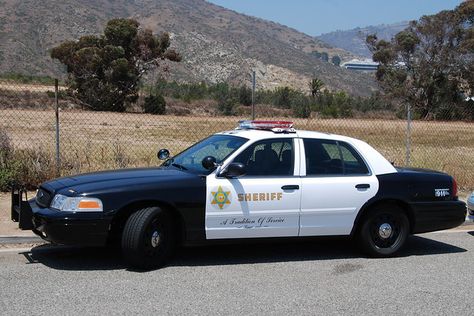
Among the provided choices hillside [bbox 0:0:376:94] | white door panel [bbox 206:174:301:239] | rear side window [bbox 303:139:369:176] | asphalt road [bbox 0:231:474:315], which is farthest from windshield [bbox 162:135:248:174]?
hillside [bbox 0:0:376:94]

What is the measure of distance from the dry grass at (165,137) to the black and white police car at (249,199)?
172 inches

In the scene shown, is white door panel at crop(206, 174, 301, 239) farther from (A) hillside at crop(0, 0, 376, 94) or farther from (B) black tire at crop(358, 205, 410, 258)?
(A) hillside at crop(0, 0, 376, 94)

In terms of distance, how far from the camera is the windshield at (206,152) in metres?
7.14

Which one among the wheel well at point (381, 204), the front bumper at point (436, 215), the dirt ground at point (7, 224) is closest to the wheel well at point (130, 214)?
the dirt ground at point (7, 224)

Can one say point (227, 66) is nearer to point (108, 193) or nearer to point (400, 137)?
point (400, 137)

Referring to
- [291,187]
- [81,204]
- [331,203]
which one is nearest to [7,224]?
[81,204]

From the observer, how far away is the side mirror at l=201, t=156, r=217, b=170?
6.79 metres

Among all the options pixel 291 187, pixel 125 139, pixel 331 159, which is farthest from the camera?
pixel 125 139

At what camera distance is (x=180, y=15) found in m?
130

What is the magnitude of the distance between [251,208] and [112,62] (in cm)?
3920

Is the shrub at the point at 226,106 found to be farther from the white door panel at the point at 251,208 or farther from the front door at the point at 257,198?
the white door panel at the point at 251,208

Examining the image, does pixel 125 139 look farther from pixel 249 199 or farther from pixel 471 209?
pixel 249 199

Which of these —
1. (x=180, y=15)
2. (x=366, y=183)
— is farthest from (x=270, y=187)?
(x=180, y=15)

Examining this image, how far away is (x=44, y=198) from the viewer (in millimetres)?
6727
